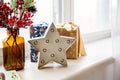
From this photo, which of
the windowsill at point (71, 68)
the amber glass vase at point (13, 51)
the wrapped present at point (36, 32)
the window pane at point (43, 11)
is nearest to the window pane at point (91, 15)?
the window pane at point (43, 11)

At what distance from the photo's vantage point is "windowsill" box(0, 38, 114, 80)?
95 centimetres

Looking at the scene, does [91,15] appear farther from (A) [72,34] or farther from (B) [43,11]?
(A) [72,34]

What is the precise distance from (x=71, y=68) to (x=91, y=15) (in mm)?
848

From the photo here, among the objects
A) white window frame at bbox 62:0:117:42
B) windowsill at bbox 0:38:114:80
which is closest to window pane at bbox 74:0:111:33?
white window frame at bbox 62:0:117:42

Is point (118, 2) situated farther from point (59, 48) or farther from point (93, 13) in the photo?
point (93, 13)

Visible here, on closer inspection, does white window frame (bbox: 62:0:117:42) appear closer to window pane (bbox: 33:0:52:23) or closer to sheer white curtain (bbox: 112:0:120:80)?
sheer white curtain (bbox: 112:0:120:80)

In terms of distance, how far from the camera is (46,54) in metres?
1.04

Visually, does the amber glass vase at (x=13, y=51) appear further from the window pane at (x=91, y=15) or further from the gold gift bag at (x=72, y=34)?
the window pane at (x=91, y=15)

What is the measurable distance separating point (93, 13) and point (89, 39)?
0.25m

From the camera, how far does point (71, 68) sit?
1058 mm

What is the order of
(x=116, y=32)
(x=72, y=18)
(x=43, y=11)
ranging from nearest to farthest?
(x=116, y=32), (x=43, y=11), (x=72, y=18)

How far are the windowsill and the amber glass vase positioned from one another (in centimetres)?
4

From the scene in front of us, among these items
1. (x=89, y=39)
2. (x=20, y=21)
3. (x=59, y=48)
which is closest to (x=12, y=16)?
(x=20, y=21)

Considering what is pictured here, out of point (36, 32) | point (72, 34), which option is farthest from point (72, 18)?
point (36, 32)
